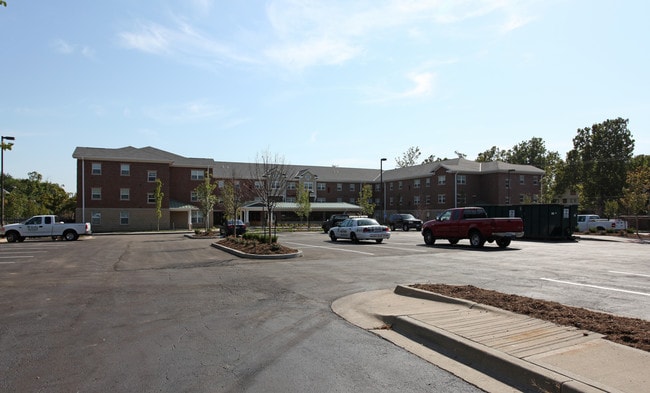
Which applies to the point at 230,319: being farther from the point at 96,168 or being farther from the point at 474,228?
the point at 96,168

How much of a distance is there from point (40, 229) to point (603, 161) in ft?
250

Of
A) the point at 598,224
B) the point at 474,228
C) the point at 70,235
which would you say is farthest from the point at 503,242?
the point at 70,235

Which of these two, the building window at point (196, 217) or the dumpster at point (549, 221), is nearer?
the dumpster at point (549, 221)

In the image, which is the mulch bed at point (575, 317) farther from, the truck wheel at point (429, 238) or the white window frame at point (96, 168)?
the white window frame at point (96, 168)

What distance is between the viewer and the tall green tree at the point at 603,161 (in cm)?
7231

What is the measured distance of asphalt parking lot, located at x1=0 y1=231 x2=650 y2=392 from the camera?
4883 mm

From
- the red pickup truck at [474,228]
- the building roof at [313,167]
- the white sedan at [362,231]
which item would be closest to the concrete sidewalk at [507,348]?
the red pickup truck at [474,228]

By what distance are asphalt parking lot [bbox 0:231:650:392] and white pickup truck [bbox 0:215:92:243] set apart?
18.7 metres

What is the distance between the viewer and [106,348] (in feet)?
19.6

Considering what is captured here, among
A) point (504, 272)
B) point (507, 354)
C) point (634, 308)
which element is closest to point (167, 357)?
point (507, 354)

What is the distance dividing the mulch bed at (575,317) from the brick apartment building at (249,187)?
29.8 m

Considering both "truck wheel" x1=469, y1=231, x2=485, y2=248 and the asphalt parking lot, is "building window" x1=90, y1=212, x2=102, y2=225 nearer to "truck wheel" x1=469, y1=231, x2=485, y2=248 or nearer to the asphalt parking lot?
the asphalt parking lot

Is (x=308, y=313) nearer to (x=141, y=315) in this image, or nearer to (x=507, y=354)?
(x=141, y=315)

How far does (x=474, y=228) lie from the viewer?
23.1 m
